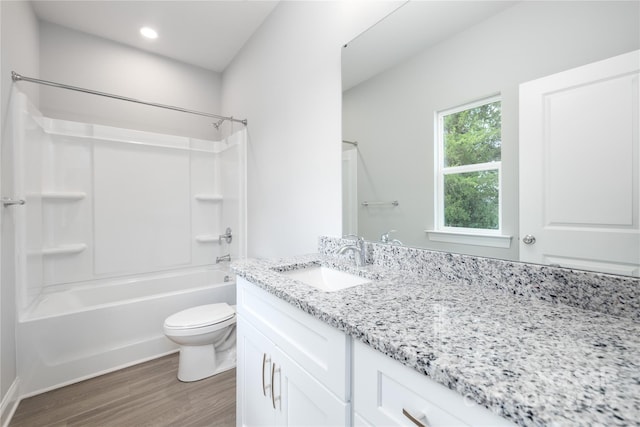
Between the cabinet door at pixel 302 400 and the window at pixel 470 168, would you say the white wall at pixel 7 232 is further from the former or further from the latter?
the window at pixel 470 168

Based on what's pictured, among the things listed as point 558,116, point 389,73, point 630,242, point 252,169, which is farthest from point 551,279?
point 252,169

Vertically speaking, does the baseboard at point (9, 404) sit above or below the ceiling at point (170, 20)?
below

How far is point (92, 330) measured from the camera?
196 cm

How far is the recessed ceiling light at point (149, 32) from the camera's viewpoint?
249 cm

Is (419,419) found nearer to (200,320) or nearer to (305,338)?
(305,338)

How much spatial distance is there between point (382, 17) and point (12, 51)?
2.32 m

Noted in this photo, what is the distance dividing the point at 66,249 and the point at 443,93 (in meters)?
3.09

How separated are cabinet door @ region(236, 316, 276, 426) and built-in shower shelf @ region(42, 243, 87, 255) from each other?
2.09m

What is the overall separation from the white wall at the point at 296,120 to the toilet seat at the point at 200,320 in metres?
0.58

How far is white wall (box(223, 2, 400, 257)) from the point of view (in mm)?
1648

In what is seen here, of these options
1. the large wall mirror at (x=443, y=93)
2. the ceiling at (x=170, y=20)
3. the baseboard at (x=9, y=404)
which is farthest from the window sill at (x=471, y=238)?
the baseboard at (x=9, y=404)

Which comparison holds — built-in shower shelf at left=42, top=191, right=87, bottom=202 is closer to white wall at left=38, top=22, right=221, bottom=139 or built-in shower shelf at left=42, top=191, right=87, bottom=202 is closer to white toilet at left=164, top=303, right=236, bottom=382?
white wall at left=38, top=22, right=221, bottom=139

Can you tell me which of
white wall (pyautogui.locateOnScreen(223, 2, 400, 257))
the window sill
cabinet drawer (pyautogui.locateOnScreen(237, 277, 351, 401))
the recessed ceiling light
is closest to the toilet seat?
white wall (pyautogui.locateOnScreen(223, 2, 400, 257))

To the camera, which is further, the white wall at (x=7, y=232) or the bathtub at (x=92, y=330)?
the bathtub at (x=92, y=330)
